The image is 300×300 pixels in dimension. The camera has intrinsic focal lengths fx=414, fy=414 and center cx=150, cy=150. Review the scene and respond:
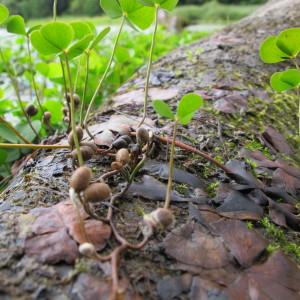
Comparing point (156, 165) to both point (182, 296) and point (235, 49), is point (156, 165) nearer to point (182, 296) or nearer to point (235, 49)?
point (182, 296)

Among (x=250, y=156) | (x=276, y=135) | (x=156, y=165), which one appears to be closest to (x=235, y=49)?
(x=276, y=135)

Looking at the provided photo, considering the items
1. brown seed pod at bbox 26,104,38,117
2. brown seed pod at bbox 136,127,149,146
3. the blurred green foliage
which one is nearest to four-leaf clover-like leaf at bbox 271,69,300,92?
brown seed pod at bbox 136,127,149,146

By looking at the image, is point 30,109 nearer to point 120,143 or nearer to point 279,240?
point 120,143

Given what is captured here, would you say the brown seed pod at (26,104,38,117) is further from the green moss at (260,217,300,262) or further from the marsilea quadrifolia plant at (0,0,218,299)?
the green moss at (260,217,300,262)

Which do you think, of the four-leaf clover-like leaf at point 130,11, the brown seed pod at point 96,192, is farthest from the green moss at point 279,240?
the four-leaf clover-like leaf at point 130,11

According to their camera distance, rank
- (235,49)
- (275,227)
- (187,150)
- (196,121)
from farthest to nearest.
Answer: (235,49)
(196,121)
(187,150)
(275,227)
